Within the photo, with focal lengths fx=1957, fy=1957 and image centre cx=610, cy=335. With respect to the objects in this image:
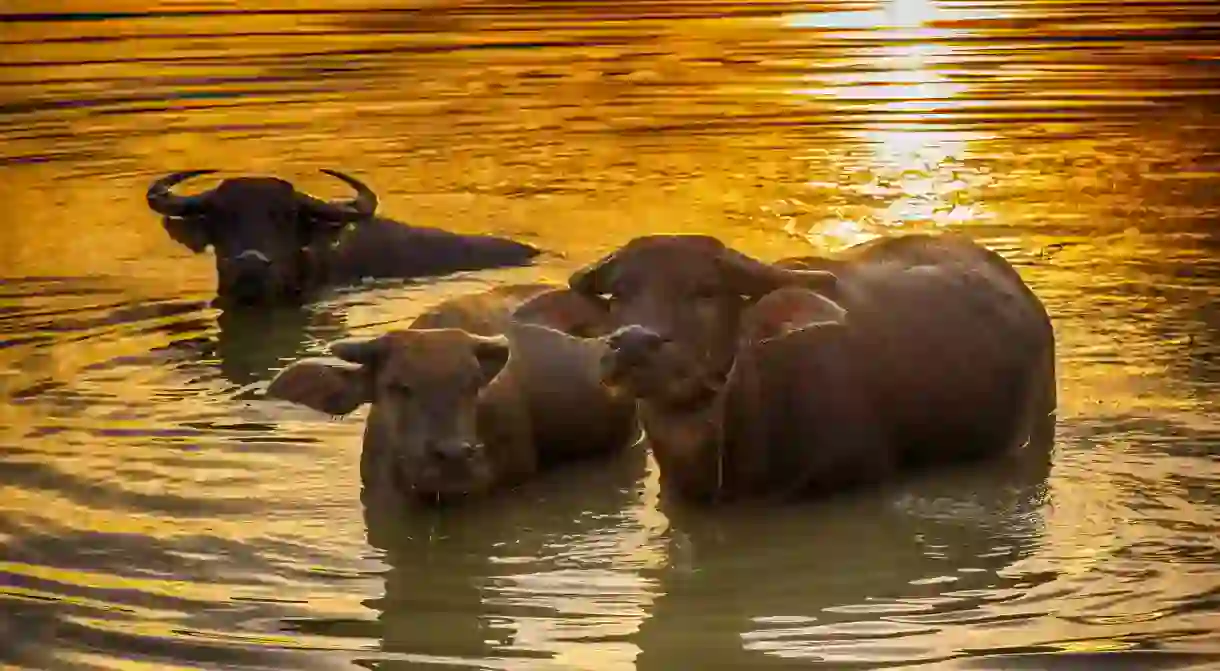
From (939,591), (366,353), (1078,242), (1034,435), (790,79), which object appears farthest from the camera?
(790,79)

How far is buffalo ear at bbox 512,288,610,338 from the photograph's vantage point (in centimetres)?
715

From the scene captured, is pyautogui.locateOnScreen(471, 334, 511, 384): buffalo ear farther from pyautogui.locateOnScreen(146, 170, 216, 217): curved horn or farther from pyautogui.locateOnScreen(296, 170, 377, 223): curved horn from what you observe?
pyautogui.locateOnScreen(146, 170, 216, 217): curved horn

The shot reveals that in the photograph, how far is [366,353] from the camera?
24.5 feet

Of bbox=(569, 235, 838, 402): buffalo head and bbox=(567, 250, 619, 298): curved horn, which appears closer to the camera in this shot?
bbox=(569, 235, 838, 402): buffalo head

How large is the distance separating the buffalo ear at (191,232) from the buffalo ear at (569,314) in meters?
5.08

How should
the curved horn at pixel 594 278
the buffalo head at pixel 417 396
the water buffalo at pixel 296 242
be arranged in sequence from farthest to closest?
1. the water buffalo at pixel 296 242
2. the buffalo head at pixel 417 396
3. the curved horn at pixel 594 278

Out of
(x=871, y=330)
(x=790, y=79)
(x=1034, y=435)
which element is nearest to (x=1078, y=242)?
(x=1034, y=435)

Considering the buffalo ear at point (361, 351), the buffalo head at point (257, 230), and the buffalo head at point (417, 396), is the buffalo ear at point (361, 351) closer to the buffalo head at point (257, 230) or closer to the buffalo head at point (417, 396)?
the buffalo head at point (417, 396)

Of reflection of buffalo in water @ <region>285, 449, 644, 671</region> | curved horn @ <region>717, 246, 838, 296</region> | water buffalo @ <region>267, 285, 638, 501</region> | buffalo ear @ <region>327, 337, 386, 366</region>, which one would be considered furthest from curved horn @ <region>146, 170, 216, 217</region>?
curved horn @ <region>717, 246, 838, 296</region>

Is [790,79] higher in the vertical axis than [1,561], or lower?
higher

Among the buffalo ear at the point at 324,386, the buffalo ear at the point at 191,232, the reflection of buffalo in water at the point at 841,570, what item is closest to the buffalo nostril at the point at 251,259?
the buffalo ear at the point at 191,232

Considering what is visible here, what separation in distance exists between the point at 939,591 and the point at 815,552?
Result: 1.89 feet

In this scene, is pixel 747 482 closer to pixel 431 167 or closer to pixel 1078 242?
pixel 1078 242

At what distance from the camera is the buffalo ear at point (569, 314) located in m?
7.15
